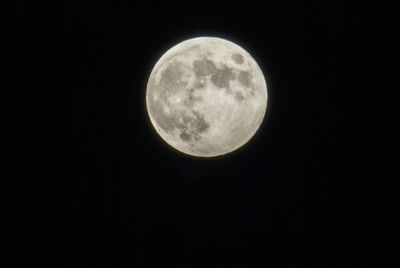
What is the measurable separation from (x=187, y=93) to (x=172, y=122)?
436mm

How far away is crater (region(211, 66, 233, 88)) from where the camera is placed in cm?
463

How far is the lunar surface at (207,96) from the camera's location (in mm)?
4629

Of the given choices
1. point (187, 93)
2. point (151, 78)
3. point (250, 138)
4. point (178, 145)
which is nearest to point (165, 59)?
point (151, 78)

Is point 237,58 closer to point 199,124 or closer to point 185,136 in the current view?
point 199,124

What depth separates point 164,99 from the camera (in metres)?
4.83

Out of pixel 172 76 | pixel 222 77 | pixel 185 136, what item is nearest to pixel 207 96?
pixel 222 77

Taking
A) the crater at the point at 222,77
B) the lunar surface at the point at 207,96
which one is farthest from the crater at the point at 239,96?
the crater at the point at 222,77

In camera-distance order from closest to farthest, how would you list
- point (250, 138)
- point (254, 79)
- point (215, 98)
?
point (215, 98) → point (254, 79) → point (250, 138)

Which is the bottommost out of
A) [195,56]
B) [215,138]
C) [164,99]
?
[215,138]

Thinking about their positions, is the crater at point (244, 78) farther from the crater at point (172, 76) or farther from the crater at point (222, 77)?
the crater at point (172, 76)

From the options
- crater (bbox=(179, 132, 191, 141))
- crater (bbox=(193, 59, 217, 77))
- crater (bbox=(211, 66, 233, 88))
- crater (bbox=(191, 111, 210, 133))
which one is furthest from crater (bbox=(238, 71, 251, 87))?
crater (bbox=(179, 132, 191, 141))

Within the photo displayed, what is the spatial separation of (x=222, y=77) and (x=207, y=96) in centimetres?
28

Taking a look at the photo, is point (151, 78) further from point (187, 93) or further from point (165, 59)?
point (187, 93)

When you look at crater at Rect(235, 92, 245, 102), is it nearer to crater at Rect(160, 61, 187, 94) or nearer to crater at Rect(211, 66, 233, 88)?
crater at Rect(211, 66, 233, 88)
